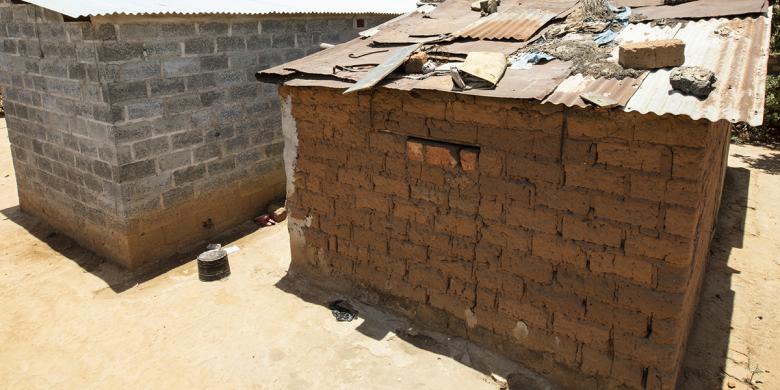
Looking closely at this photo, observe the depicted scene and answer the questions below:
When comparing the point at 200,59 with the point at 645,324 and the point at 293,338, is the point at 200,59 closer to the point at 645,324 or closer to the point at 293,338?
the point at 293,338

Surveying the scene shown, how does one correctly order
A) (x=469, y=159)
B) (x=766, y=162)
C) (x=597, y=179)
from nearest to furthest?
(x=597, y=179), (x=469, y=159), (x=766, y=162)

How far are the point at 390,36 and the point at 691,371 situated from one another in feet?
13.2

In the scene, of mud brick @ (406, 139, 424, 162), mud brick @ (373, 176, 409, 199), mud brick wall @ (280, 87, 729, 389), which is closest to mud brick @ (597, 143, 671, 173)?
mud brick wall @ (280, 87, 729, 389)

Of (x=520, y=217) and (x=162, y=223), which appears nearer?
(x=520, y=217)

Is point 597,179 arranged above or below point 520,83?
below

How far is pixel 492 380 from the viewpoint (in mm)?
4188

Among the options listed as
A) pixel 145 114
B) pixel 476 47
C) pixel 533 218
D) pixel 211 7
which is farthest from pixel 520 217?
pixel 211 7

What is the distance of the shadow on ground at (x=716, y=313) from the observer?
434cm

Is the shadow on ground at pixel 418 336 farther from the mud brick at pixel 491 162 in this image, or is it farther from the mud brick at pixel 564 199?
the mud brick at pixel 491 162

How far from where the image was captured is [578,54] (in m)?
4.23

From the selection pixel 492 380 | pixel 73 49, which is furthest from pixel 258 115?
pixel 492 380

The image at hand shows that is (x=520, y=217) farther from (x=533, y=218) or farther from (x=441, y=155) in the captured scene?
(x=441, y=155)

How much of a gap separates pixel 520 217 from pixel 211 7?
441 centimetres

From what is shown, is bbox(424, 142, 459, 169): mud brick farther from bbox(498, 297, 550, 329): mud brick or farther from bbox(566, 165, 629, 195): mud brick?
bbox(498, 297, 550, 329): mud brick
